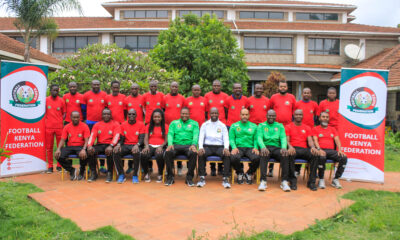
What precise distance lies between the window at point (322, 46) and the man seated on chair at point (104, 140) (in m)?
18.9

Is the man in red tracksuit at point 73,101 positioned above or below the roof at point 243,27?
below

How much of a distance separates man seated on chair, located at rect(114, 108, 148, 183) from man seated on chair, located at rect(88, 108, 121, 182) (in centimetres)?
14

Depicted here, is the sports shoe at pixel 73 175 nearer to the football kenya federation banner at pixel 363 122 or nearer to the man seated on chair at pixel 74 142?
the man seated on chair at pixel 74 142

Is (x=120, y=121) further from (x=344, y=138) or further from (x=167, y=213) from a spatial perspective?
(x=344, y=138)

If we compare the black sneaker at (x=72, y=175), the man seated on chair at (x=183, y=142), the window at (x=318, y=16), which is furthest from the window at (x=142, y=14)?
the black sneaker at (x=72, y=175)

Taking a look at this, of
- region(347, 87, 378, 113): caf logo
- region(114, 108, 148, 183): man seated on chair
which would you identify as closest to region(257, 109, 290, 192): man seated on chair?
region(347, 87, 378, 113): caf logo

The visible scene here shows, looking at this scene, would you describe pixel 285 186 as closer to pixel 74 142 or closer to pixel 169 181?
A: pixel 169 181

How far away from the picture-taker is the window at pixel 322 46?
22453mm

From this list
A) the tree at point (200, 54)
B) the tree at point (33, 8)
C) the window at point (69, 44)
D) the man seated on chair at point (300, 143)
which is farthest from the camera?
the window at point (69, 44)

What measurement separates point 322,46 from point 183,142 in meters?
19.0

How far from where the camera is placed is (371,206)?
4816mm

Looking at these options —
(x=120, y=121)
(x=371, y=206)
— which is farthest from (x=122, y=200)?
(x=371, y=206)

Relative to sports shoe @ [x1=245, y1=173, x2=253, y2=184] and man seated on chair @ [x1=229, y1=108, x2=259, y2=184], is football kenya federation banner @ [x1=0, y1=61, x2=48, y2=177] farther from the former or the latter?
sports shoe @ [x1=245, y1=173, x2=253, y2=184]

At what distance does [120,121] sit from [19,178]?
88.5 inches
